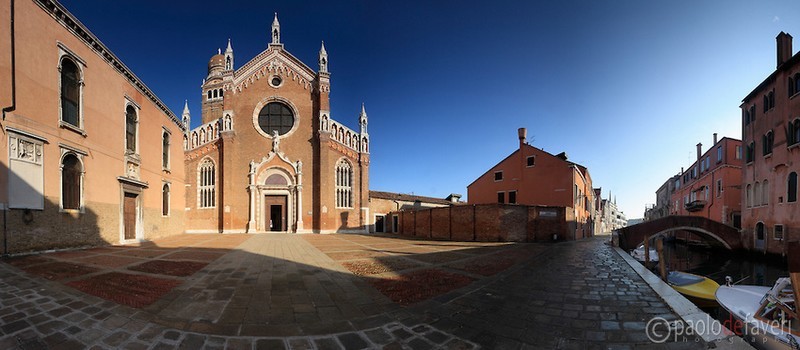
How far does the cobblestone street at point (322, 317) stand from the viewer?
3.65 m

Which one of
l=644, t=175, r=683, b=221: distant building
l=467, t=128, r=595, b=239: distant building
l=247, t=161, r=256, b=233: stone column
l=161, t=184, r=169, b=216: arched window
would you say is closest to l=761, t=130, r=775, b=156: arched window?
l=467, t=128, r=595, b=239: distant building

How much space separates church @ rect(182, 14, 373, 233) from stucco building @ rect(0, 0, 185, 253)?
8728mm

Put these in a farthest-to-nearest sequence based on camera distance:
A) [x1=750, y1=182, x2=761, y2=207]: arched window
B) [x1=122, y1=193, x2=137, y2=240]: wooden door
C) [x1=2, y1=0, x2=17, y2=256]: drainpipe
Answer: [x1=750, y1=182, x2=761, y2=207]: arched window, [x1=122, y1=193, x2=137, y2=240]: wooden door, [x1=2, y1=0, x2=17, y2=256]: drainpipe

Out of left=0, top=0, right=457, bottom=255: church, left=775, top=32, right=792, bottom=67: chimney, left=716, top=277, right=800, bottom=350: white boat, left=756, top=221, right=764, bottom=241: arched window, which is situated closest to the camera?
left=716, top=277, right=800, bottom=350: white boat

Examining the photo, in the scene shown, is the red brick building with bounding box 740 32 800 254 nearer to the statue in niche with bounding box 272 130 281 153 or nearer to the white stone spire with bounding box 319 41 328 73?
the white stone spire with bounding box 319 41 328 73

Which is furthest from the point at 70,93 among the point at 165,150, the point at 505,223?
the point at 505,223

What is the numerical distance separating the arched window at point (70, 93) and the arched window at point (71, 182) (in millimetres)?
1470

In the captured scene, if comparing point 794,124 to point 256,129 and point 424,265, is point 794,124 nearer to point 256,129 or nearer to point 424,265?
point 424,265

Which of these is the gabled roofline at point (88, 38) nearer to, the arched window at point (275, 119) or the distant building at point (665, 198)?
the arched window at point (275, 119)

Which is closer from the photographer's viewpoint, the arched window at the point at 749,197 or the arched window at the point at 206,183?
the arched window at the point at 749,197

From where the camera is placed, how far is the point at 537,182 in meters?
25.5

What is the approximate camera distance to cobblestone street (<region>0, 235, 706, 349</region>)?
12.0 ft

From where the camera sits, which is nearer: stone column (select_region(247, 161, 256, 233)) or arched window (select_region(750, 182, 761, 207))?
arched window (select_region(750, 182, 761, 207))

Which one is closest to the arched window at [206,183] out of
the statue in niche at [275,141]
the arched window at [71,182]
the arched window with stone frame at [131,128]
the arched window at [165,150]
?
the statue in niche at [275,141]
